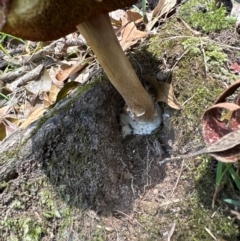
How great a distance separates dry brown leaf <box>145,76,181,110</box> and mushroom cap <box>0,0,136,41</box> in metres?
0.51

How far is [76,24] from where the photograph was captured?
4.55ft

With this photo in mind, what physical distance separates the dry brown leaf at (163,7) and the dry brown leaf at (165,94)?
20.4 inches

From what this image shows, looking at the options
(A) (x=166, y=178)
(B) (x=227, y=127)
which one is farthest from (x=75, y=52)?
(B) (x=227, y=127)

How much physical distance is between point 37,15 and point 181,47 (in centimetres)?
81

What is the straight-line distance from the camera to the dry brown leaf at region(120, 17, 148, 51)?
2092 millimetres

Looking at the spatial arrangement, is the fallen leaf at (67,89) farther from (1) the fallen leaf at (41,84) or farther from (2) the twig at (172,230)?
(2) the twig at (172,230)

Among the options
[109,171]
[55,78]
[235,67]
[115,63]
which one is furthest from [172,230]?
[55,78]

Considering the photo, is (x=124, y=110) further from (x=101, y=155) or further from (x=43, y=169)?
(x=43, y=169)

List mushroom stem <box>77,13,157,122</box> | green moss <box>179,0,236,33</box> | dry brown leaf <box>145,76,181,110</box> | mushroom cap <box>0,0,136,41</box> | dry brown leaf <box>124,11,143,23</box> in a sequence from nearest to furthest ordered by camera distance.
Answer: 1. mushroom cap <box>0,0,136,41</box>
2. mushroom stem <box>77,13,157,122</box>
3. dry brown leaf <box>145,76,181,110</box>
4. green moss <box>179,0,236,33</box>
5. dry brown leaf <box>124,11,143,23</box>

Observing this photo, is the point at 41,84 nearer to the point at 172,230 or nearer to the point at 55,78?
the point at 55,78

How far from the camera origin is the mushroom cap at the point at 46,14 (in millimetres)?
1307

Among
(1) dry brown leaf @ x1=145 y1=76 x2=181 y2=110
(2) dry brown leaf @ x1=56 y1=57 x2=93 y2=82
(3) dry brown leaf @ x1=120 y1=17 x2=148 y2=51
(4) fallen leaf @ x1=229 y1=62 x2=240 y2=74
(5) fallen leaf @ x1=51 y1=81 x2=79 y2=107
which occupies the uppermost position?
(3) dry brown leaf @ x1=120 y1=17 x2=148 y2=51

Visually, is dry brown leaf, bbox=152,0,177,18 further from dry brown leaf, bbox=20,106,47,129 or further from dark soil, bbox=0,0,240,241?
dry brown leaf, bbox=20,106,47,129

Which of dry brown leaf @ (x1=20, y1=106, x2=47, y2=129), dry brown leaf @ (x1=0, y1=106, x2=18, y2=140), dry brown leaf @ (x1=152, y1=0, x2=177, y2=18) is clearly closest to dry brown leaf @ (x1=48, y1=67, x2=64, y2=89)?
dry brown leaf @ (x1=20, y1=106, x2=47, y2=129)
